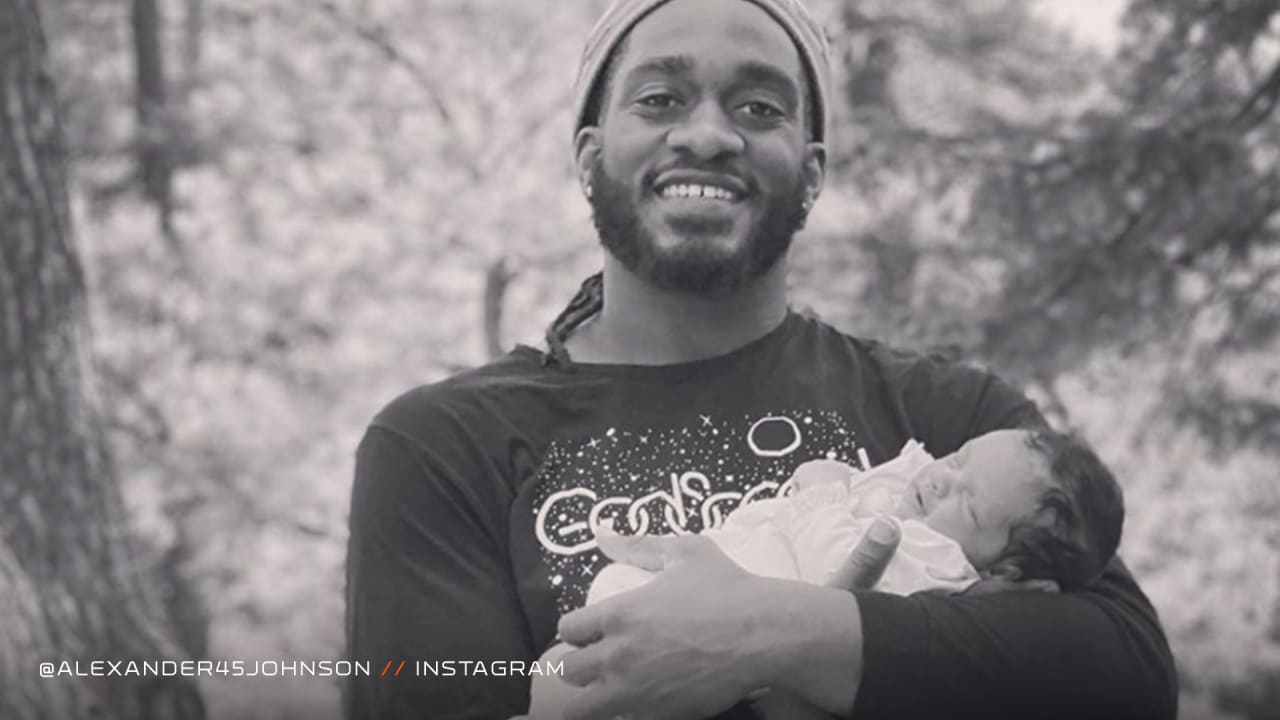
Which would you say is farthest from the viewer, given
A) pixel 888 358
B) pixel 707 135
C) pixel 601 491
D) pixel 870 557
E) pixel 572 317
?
pixel 572 317

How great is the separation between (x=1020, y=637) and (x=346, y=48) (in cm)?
961

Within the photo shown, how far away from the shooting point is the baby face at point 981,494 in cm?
206

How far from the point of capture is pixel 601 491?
2031mm

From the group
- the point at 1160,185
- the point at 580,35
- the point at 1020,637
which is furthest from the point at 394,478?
the point at 580,35

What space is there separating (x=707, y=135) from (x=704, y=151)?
0.08 ft

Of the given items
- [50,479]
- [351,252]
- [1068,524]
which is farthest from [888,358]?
[351,252]

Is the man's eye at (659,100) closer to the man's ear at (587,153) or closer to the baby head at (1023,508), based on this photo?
the man's ear at (587,153)

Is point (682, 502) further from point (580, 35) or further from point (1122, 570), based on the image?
point (580, 35)

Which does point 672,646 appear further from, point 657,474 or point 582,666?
point 657,474

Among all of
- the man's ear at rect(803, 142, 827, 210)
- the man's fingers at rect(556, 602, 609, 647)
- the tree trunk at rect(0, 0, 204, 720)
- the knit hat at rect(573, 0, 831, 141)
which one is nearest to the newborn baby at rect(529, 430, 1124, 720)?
the man's fingers at rect(556, 602, 609, 647)

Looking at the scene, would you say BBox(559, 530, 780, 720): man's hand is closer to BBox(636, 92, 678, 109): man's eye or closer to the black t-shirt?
the black t-shirt

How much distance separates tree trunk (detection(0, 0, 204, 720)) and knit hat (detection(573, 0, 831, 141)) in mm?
2511

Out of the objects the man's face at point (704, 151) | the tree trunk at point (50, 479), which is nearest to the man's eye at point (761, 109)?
the man's face at point (704, 151)

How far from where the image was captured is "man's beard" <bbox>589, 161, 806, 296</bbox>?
7.26 feet
